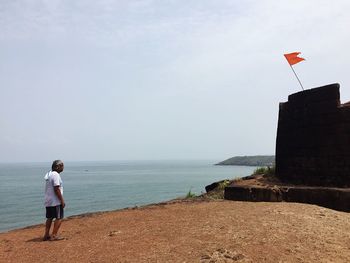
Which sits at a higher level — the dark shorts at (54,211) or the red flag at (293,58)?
the red flag at (293,58)

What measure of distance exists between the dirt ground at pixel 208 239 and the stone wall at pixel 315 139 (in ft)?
6.95

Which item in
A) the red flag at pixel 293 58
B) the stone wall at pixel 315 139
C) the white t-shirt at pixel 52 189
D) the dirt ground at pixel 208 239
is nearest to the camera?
the dirt ground at pixel 208 239

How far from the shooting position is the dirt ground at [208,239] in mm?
6387

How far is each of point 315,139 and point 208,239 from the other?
6242 mm

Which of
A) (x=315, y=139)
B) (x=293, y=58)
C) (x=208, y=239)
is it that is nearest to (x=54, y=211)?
(x=208, y=239)

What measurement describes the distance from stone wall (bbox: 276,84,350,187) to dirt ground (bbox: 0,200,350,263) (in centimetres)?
212

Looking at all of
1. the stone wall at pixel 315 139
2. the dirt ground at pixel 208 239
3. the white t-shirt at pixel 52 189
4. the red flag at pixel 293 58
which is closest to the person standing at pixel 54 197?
the white t-shirt at pixel 52 189

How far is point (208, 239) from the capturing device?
720cm

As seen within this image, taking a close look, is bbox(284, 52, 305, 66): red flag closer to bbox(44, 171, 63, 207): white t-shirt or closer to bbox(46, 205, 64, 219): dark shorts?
bbox(44, 171, 63, 207): white t-shirt

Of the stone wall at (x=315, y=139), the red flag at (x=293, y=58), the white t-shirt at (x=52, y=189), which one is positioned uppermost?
the red flag at (x=293, y=58)

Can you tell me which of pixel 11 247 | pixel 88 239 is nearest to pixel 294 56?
pixel 88 239

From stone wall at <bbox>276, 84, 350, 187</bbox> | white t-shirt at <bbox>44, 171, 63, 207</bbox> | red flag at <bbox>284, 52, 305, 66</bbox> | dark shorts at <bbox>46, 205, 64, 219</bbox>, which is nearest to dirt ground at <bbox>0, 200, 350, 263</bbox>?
dark shorts at <bbox>46, 205, 64, 219</bbox>

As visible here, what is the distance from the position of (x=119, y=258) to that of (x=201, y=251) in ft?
3.98

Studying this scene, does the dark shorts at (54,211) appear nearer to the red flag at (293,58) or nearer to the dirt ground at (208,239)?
the dirt ground at (208,239)
